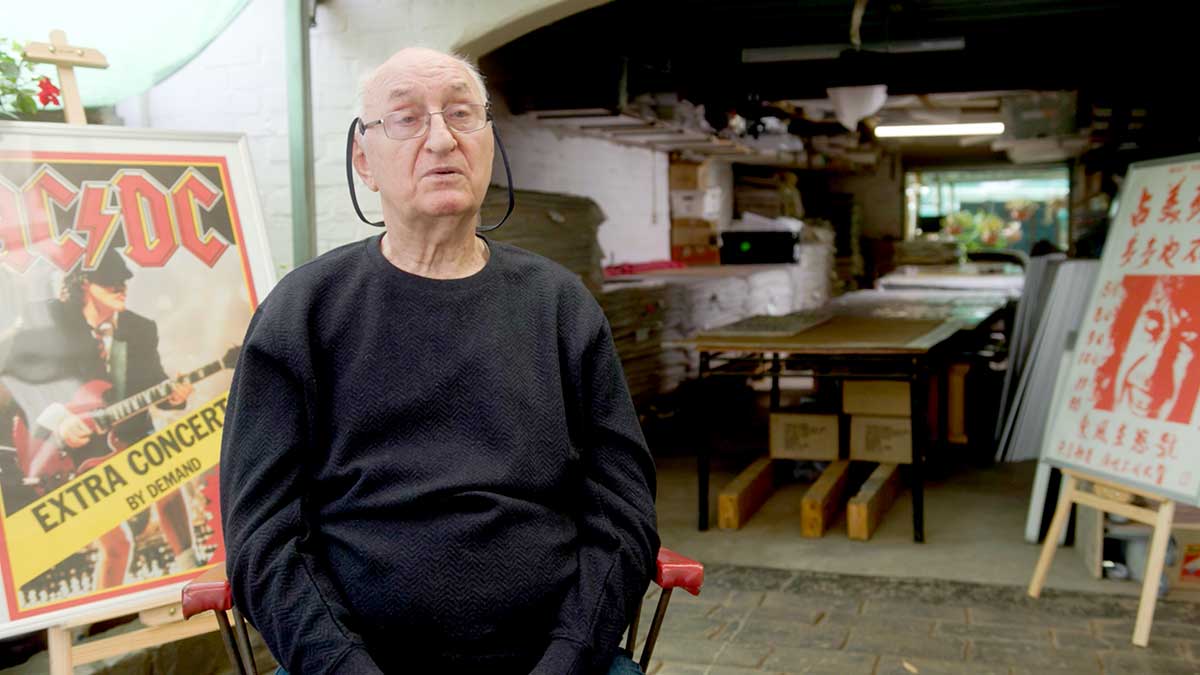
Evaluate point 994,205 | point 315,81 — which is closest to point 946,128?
point 315,81

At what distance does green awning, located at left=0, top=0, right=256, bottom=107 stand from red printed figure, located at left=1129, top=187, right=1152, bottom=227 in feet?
10.5

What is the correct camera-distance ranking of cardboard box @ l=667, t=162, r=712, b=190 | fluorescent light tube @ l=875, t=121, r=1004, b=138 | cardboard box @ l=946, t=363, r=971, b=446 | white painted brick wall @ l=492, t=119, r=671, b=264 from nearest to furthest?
cardboard box @ l=946, t=363, r=971, b=446, white painted brick wall @ l=492, t=119, r=671, b=264, fluorescent light tube @ l=875, t=121, r=1004, b=138, cardboard box @ l=667, t=162, r=712, b=190

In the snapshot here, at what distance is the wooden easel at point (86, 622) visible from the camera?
249cm

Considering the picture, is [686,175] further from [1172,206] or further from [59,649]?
[59,649]

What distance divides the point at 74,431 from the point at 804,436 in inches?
146

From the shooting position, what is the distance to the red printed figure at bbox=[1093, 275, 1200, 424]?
3459mm

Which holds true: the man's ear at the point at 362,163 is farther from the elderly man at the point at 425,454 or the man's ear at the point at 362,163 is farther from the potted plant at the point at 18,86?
the potted plant at the point at 18,86

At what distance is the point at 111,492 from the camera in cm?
261

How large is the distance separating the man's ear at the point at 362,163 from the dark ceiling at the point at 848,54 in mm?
3527

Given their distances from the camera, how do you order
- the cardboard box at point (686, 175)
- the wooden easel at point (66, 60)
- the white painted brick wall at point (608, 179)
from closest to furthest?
the wooden easel at point (66, 60)
the white painted brick wall at point (608, 179)
the cardboard box at point (686, 175)

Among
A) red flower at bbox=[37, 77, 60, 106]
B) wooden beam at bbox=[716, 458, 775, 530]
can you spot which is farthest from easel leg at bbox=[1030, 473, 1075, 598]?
red flower at bbox=[37, 77, 60, 106]

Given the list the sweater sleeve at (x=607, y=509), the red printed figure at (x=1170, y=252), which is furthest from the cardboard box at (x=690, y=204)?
the sweater sleeve at (x=607, y=509)

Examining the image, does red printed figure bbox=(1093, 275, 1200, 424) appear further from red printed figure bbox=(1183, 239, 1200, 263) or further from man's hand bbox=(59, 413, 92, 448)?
man's hand bbox=(59, 413, 92, 448)

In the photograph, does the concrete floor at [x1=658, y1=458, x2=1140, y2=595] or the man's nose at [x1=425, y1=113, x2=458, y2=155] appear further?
the concrete floor at [x1=658, y1=458, x2=1140, y2=595]
